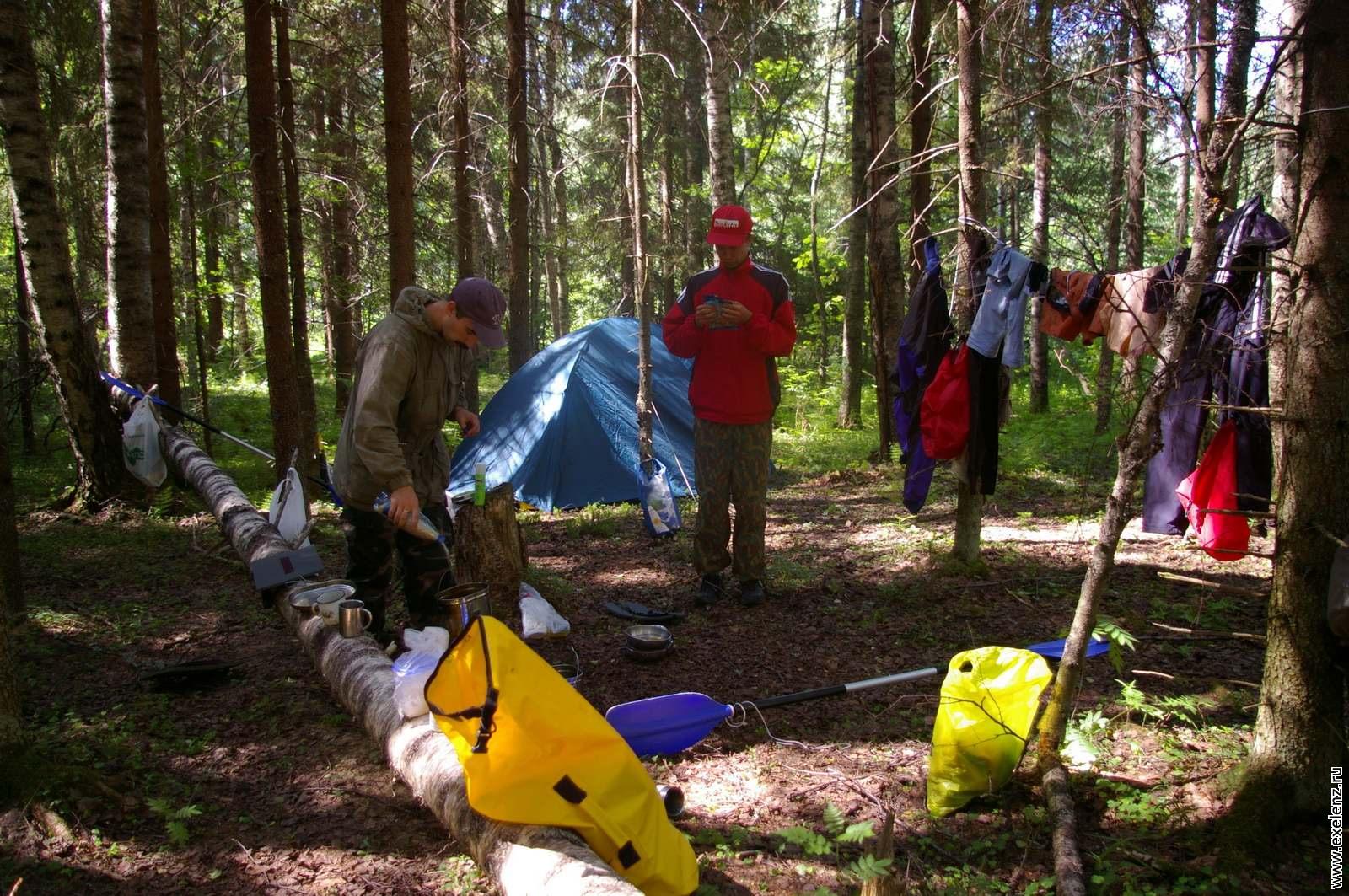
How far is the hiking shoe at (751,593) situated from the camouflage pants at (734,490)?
0.12 ft

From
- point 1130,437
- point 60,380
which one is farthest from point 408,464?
point 60,380

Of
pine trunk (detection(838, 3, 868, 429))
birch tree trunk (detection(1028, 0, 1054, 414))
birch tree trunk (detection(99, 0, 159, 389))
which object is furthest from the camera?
pine trunk (detection(838, 3, 868, 429))

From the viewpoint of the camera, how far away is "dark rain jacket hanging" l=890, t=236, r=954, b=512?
4867 millimetres

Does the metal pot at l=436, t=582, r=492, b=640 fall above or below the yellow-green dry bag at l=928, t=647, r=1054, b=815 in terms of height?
above

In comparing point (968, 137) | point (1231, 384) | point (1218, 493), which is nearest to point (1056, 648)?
point (1218, 493)

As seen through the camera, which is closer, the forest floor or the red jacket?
the forest floor

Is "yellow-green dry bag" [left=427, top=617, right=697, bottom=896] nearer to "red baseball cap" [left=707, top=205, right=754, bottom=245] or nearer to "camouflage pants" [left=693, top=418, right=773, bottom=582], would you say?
"camouflage pants" [left=693, top=418, right=773, bottom=582]

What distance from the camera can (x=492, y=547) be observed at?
4707 mm

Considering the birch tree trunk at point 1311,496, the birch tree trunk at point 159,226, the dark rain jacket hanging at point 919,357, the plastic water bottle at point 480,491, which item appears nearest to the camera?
the birch tree trunk at point 1311,496

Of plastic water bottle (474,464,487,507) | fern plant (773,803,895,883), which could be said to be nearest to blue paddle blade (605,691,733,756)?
fern plant (773,803,895,883)

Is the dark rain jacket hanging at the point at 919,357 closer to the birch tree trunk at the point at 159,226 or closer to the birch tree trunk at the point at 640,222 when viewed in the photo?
the birch tree trunk at the point at 640,222

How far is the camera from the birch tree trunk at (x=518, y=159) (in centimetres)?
1049

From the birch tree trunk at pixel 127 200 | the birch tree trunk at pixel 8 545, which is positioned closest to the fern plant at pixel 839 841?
the birch tree trunk at pixel 8 545

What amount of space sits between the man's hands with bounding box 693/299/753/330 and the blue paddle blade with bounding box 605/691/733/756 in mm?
2161
